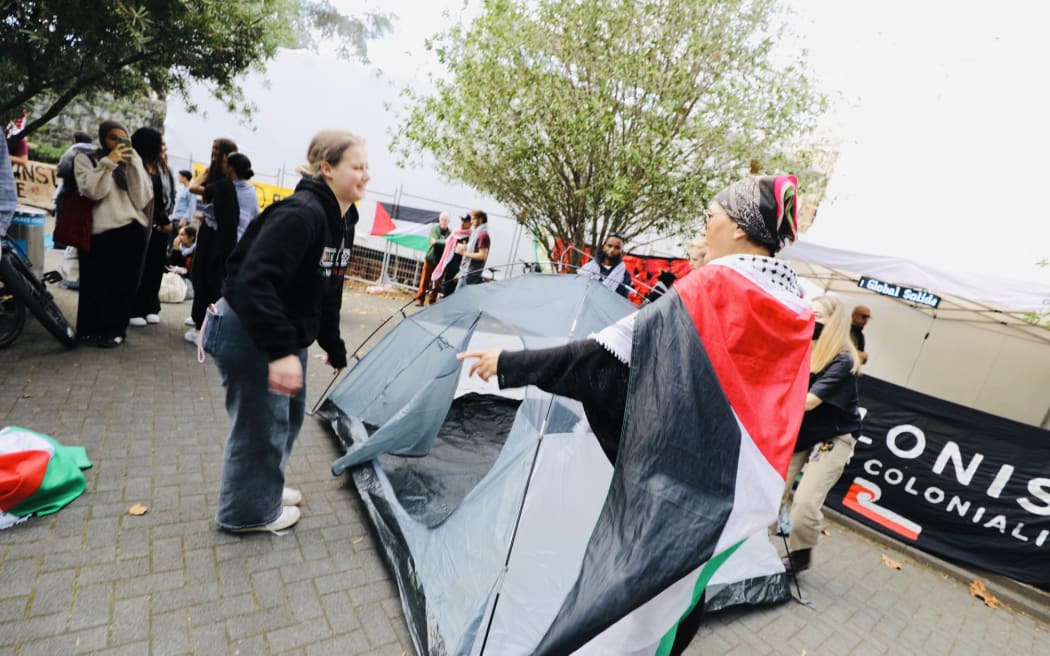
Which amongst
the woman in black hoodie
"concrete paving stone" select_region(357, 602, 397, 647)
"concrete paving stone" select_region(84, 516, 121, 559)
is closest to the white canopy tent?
the woman in black hoodie

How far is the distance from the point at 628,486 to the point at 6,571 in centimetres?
264

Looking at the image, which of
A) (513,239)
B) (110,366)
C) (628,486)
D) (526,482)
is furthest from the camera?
(513,239)

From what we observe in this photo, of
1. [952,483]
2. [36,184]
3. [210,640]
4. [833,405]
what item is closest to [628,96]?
[833,405]

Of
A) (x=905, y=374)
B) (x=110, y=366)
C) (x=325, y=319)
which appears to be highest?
(x=325, y=319)

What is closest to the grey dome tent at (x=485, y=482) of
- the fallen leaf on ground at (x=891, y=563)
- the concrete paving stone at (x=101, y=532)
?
the concrete paving stone at (x=101, y=532)

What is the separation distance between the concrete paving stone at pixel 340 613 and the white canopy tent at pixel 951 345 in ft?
19.6

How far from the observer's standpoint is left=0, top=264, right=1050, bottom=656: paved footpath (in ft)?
6.69

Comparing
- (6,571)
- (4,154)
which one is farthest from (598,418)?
(4,154)

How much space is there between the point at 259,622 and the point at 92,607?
0.64 metres

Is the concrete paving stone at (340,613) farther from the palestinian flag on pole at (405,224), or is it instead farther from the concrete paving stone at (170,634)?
the palestinian flag on pole at (405,224)

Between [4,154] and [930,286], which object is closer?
[4,154]

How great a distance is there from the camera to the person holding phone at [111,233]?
13.0 ft

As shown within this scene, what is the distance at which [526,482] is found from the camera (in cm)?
230

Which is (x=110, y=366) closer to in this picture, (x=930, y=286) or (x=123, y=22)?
(x=123, y=22)
